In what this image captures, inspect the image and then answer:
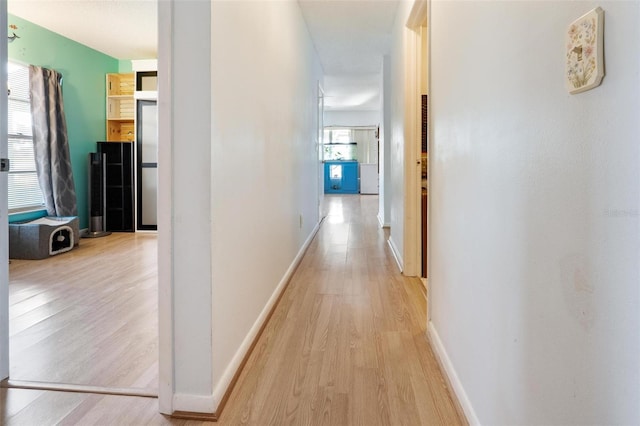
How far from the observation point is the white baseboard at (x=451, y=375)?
138cm

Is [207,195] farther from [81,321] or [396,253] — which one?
[396,253]

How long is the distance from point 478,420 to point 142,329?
1708 millimetres

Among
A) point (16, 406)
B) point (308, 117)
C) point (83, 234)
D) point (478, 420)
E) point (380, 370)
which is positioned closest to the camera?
point (478, 420)

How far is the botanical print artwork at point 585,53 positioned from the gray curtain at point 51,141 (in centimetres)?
520

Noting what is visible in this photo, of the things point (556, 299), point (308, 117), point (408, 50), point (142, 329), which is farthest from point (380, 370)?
point (308, 117)

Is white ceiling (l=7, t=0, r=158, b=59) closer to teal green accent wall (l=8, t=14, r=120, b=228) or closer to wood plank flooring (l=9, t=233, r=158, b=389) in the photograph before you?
teal green accent wall (l=8, t=14, r=120, b=228)

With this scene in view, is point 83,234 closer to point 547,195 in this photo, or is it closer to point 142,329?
point 142,329

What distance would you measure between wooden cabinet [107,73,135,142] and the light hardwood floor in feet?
14.0

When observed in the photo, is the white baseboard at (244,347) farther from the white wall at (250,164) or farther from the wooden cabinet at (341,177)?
the wooden cabinet at (341,177)

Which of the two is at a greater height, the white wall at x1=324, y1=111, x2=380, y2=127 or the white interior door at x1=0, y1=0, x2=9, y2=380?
the white wall at x1=324, y1=111, x2=380, y2=127

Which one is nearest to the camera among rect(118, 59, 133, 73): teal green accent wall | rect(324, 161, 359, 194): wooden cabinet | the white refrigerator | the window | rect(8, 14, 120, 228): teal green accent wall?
the window

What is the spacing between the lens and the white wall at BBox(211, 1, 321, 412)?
Answer: 1.55 metres

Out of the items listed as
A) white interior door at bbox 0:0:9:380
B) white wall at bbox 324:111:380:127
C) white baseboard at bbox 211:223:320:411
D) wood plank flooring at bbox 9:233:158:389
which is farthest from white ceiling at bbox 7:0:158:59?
white wall at bbox 324:111:380:127

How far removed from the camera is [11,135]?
4.48m
